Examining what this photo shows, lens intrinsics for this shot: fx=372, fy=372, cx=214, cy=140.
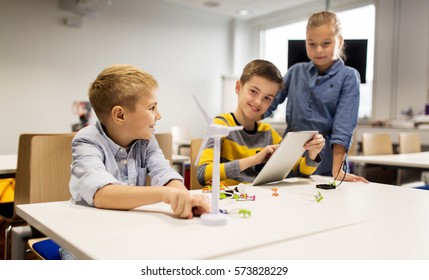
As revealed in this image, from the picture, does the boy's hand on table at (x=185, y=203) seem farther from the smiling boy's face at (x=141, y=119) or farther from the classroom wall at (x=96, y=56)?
the classroom wall at (x=96, y=56)

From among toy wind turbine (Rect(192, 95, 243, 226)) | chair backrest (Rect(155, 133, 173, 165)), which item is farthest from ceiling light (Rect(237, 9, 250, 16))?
toy wind turbine (Rect(192, 95, 243, 226))

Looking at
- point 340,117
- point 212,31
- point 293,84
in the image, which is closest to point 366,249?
point 340,117

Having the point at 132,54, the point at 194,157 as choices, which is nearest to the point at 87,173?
the point at 194,157

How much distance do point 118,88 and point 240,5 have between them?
18.8 ft

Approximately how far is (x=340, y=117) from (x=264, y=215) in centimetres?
91

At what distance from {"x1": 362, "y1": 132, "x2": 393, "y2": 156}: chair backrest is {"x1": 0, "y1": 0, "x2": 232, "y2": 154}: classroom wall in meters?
3.91

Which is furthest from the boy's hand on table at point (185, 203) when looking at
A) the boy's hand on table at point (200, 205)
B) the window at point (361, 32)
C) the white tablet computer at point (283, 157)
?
the window at point (361, 32)

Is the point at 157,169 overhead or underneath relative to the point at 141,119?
underneath

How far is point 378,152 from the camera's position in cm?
328

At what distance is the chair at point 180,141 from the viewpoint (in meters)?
5.18

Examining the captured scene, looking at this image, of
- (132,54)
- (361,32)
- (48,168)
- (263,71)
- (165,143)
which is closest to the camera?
(48,168)

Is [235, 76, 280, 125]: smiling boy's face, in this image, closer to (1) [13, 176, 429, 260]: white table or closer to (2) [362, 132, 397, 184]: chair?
(1) [13, 176, 429, 260]: white table

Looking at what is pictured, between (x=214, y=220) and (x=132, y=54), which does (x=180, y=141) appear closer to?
(x=132, y=54)

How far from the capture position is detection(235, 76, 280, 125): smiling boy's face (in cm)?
151
